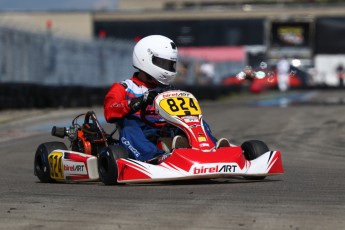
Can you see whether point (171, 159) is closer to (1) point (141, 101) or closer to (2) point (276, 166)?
(1) point (141, 101)

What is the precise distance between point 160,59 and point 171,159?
141 centimetres

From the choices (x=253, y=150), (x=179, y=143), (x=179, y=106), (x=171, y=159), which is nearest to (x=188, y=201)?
(x=171, y=159)

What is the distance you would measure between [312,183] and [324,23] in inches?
1925

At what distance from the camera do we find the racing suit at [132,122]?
881cm

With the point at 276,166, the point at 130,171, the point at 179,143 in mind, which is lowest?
the point at 276,166

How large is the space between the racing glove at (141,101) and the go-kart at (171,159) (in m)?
0.10

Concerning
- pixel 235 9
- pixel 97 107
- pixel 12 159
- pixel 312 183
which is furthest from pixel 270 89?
pixel 312 183

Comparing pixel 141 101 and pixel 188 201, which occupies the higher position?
pixel 141 101

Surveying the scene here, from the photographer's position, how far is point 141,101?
8.98 meters

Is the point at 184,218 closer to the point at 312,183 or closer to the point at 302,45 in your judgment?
the point at 312,183

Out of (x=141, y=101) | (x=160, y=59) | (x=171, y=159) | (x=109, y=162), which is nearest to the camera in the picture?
(x=171, y=159)

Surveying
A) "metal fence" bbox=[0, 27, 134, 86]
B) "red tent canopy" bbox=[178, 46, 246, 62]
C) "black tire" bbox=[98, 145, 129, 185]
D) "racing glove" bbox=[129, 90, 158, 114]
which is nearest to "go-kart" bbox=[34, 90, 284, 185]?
"black tire" bbox=[98, 145, 129, 185]

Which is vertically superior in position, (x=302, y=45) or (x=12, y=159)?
(x=12, y=159)

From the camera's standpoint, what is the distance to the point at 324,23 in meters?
56.7
